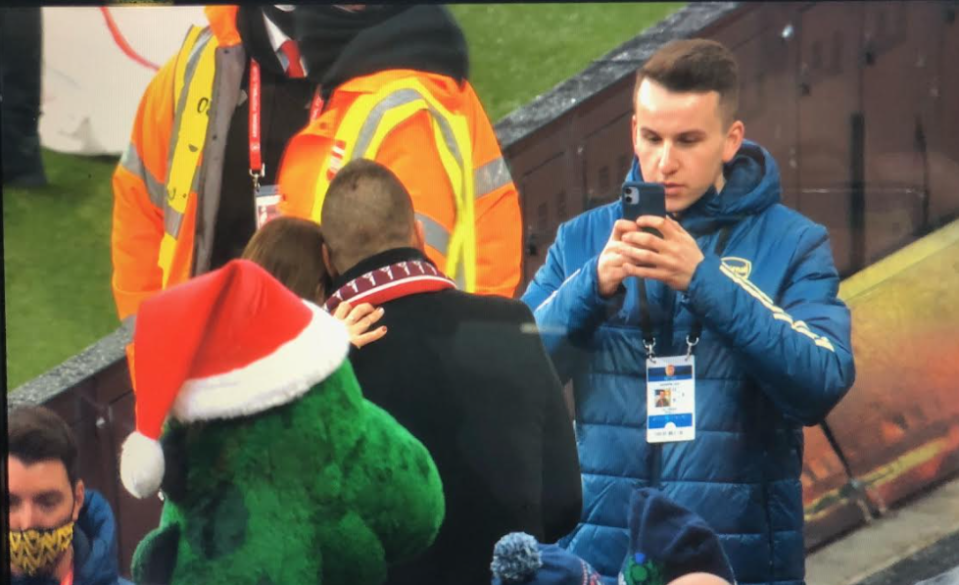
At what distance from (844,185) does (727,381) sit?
0.57 m

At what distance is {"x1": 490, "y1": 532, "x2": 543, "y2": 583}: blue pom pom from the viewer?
314 cm

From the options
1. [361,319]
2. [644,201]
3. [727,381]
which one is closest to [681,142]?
[644,201]

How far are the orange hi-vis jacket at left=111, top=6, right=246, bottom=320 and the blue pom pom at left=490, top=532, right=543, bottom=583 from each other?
1.02 m

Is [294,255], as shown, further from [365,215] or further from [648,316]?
[648,316]

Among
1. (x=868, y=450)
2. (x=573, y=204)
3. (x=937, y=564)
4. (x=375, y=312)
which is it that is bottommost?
(x=937, y=564)

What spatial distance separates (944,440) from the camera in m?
3.61

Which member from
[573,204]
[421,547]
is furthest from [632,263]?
[421,547]

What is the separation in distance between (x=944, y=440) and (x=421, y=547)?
1300 millimetres

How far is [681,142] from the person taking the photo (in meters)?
3.44

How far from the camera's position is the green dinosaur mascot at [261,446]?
318cm

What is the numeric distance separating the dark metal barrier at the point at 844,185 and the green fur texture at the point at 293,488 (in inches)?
14.5

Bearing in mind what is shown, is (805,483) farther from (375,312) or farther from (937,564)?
(375,312)

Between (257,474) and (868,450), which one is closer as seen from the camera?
(257,474)

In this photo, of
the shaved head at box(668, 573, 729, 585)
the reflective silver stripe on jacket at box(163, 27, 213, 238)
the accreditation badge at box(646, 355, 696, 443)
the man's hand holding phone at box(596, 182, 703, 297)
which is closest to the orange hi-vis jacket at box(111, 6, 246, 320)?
the reflective silver stripe on jacket at box(163, 27, 213, 238)
